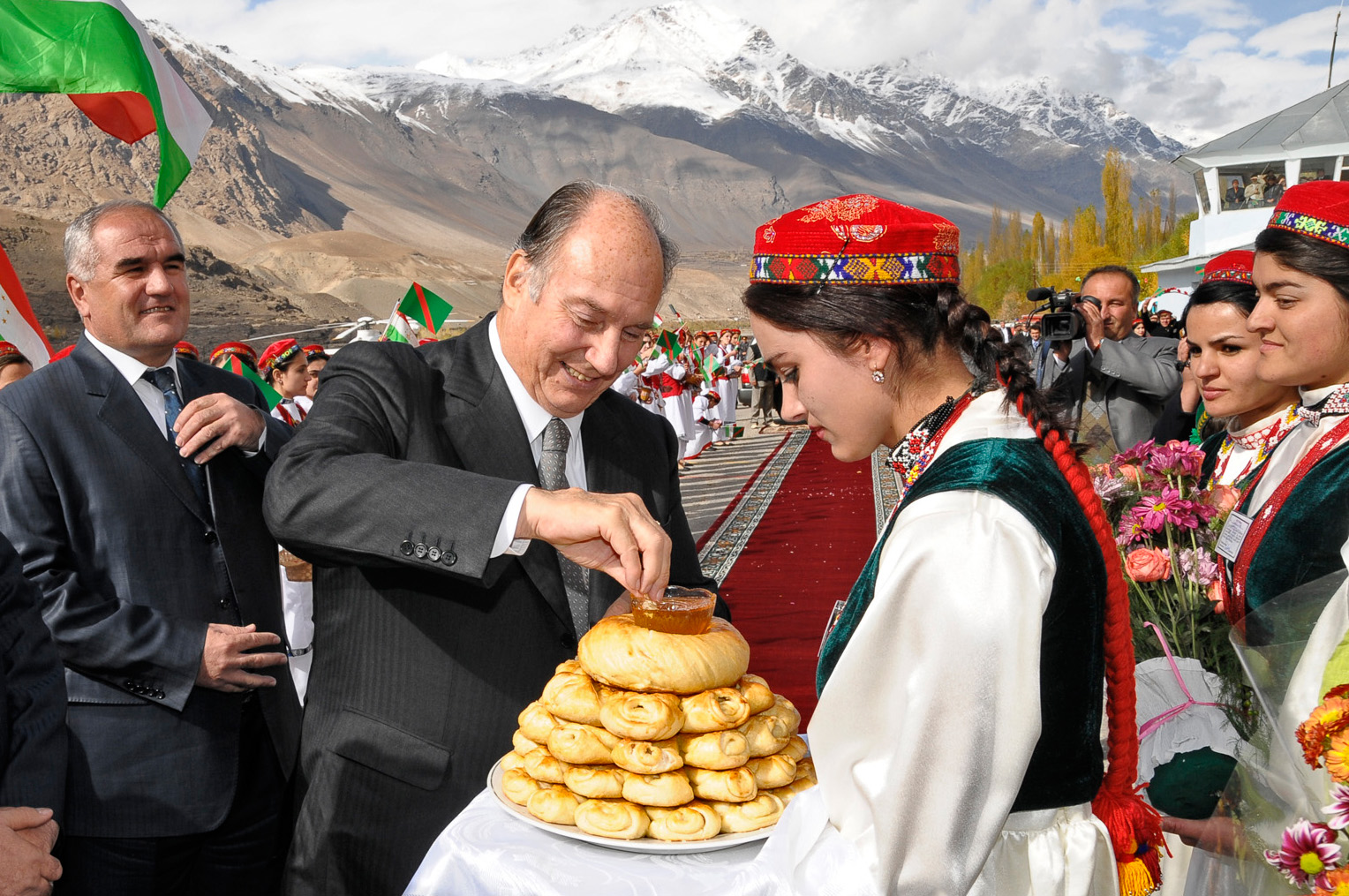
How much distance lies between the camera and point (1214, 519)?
8.39 ft

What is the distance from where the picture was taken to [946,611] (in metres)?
1.33

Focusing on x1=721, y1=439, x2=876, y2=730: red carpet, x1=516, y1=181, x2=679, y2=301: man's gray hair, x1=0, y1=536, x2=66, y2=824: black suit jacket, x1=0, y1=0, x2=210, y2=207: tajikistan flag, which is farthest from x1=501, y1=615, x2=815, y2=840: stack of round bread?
x1=721, y1=439, x2=876, y2=730: red carpet

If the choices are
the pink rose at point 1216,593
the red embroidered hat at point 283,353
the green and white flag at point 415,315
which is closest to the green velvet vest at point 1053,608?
the pink rose at point 1216,593

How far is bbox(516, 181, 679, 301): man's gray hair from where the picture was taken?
6.51 ft

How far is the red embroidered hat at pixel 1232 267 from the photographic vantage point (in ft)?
11.8

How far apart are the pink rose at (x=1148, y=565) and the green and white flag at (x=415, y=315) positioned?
831 centimetres

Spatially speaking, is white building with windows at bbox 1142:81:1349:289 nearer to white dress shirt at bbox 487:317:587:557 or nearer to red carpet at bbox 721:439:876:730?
red carpet at bbox 721:439:876:730

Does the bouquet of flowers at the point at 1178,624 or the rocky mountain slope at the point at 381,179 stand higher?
the rocky mountain slope at the point at 381,179

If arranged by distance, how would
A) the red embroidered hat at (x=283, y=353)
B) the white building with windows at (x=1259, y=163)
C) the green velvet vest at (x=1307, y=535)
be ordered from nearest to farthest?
the green velvet vest at (x=1307, y=535) < the red embroidered hat at (x=283, y=353) < the white building with windows at (x=1259, y=163)

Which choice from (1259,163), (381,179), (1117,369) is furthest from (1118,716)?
(381,179)

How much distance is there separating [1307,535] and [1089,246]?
2459 inches

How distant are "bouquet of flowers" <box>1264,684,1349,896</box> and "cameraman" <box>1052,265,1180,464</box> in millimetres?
3968

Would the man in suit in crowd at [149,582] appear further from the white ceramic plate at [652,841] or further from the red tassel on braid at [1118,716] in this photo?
the red tassel on braid at [1118,716]

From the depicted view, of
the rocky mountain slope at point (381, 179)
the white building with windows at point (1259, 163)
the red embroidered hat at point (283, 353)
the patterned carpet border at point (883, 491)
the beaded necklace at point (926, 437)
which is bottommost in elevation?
the patterned carpet border at point (883, 491)
